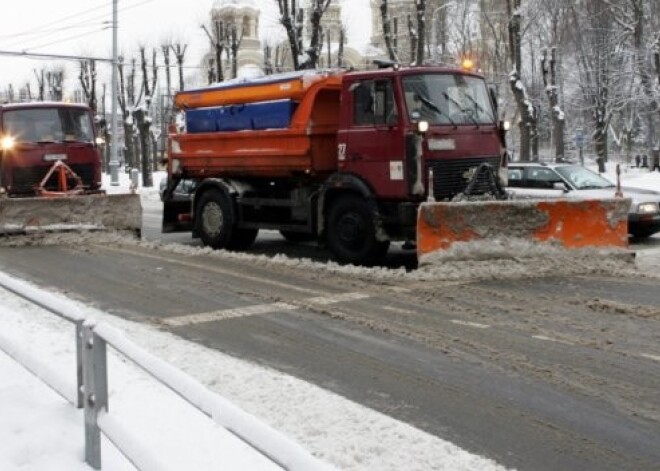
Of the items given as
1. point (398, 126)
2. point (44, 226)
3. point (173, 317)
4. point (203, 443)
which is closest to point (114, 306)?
point (173, 317)

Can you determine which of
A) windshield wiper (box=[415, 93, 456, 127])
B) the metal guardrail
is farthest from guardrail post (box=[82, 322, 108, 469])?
windshield wiper (box=[415, 93, 456, 127])

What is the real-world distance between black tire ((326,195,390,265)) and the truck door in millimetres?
400

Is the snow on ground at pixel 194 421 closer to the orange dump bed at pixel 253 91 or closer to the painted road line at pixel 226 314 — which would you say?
the painted road line at pixel 226 314

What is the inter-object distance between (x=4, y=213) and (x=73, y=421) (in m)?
10.4

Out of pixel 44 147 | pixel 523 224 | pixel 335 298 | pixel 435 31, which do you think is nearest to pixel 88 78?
pixel 435 31

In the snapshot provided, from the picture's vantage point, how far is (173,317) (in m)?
7.89

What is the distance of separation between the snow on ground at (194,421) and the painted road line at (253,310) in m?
0.90

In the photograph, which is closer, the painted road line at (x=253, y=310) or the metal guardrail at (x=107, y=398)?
the metal guardrail at (x=107, y=398)

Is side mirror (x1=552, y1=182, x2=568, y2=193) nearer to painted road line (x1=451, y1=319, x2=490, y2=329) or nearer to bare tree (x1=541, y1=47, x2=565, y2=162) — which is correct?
painted road line (x1=451, y1=319, x2=490, y2=329)

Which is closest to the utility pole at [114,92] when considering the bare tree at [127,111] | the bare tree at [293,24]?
the bare tree at [293,24]

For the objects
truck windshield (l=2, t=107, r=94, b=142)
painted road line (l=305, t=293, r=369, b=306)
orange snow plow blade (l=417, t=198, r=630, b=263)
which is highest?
truck windshield (l=2, t=107, r=94, b=142)

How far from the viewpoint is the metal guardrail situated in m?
2.36

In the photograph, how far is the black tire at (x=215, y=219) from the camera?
13.3 meters

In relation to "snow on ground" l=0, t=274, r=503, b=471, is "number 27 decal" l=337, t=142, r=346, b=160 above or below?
above
